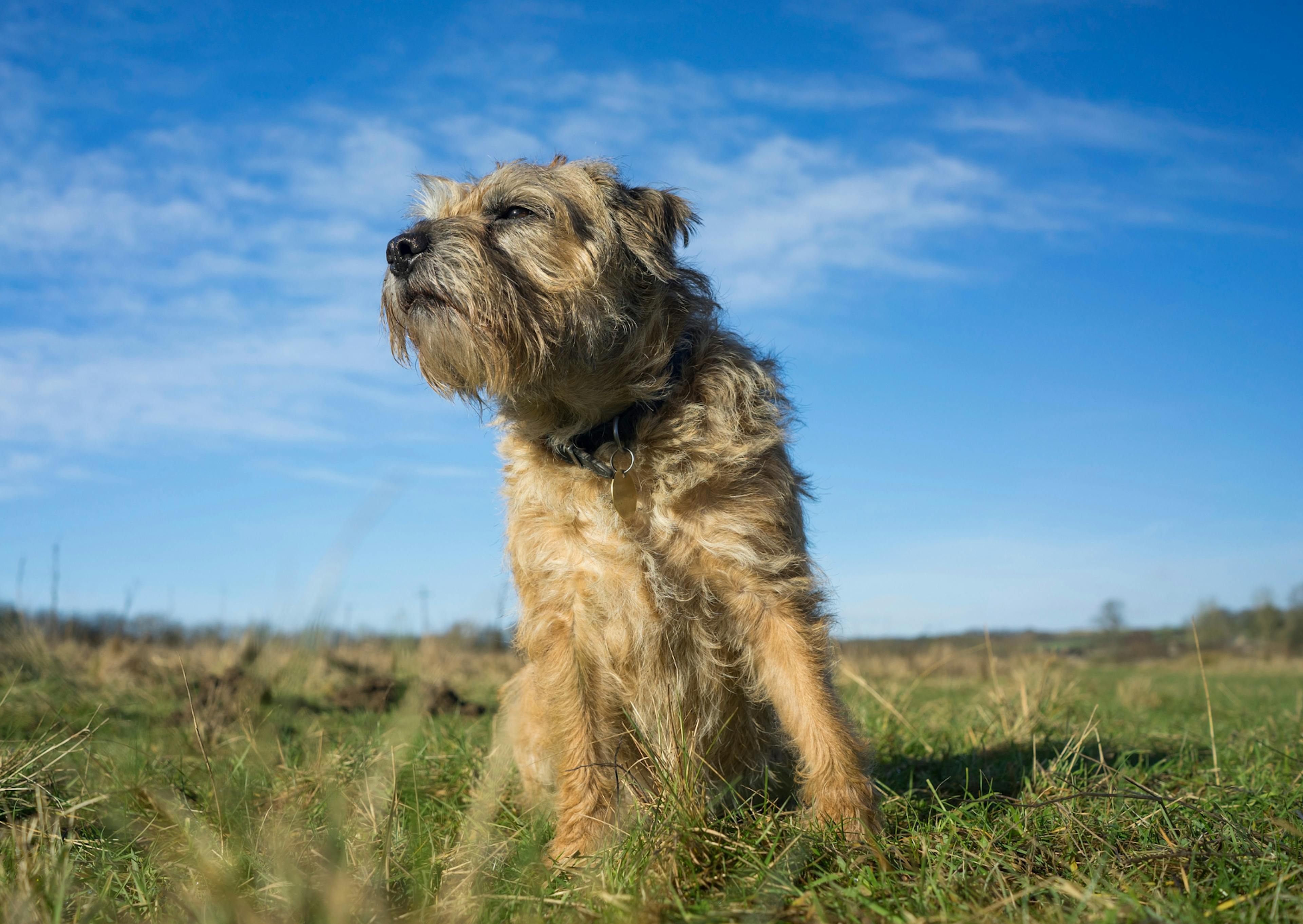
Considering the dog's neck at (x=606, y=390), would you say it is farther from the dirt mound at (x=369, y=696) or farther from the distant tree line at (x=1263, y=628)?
the distant tree line at (x=1263, y=628)

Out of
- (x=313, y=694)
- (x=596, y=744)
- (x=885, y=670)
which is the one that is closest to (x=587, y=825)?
(x=596, y=744)

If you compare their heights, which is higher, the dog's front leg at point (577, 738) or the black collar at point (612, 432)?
the black collar at point (612, 432)

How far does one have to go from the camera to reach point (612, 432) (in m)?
3.42

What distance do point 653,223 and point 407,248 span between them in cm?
106

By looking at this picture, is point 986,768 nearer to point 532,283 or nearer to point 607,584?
point 607,584

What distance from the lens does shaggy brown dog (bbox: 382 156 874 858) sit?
3188mm

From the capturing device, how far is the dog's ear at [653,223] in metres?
3.57

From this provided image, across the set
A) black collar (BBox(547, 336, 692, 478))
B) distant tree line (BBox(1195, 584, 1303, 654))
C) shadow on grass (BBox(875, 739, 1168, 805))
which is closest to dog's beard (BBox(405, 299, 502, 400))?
black collar (BBox(547, 336, 692, 478))

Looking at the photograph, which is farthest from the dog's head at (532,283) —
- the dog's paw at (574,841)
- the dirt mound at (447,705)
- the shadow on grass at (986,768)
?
the dirt mound at (447,705)

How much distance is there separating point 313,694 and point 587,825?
561 centimetres

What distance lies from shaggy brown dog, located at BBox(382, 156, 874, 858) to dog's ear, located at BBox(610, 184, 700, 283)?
11mm

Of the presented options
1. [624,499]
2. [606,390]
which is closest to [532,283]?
[606,390]

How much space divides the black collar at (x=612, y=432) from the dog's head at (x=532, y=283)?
0.22m

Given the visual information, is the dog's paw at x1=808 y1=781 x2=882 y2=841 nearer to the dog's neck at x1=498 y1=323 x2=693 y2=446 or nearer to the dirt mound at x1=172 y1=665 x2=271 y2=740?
the dog's neck at x1=498 y1=323 x2=693 y2=446
